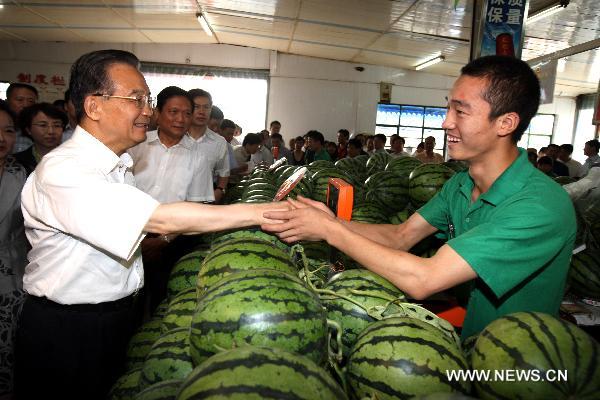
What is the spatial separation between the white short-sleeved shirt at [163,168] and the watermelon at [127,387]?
2.46 meters

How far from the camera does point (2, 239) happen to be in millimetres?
3273

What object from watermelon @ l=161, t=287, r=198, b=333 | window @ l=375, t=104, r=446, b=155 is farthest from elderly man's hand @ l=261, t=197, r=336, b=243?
window @ l=375, t=104, r=446, b=155

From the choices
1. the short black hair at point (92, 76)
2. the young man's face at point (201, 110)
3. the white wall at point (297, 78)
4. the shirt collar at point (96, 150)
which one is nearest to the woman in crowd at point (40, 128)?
the young man's face at point (201, 110)

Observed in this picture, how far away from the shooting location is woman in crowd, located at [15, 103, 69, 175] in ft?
13.8

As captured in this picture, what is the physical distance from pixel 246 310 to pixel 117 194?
793 millimetres

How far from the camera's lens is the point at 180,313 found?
177cm

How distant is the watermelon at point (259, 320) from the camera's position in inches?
50.2

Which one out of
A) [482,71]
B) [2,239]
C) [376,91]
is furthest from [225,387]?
[376,91]

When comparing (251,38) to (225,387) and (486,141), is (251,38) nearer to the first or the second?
(486,141)

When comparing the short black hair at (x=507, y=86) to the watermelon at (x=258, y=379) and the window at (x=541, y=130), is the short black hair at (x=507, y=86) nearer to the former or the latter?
the watermelon at (x=258, y=379)

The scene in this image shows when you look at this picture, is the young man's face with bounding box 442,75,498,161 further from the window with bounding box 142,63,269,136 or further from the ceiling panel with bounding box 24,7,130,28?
the window with bounding box 142,63,269,136

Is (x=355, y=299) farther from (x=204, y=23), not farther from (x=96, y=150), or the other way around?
(x=204, y=23)

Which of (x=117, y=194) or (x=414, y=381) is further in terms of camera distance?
(x=117, y=194)

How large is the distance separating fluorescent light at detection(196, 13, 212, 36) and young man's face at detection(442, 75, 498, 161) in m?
10.5
